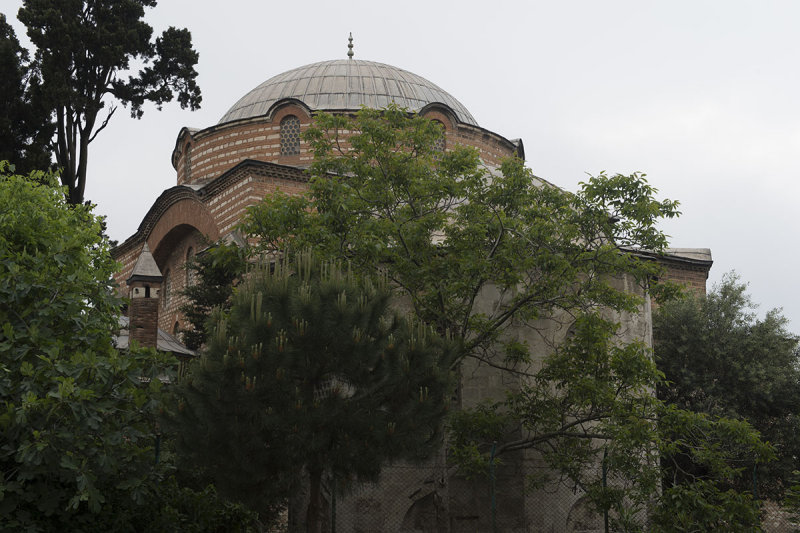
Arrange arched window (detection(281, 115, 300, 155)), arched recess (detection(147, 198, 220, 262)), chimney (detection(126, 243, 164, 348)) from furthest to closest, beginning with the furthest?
arched window (detection(281, 115, 300, 155)), arched recess (detection(147, 198, 220, 262)), chimney (detection(126, 243, 164, 348))

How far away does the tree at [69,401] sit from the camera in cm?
782

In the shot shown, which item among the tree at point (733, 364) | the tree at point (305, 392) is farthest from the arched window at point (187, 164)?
the tree at point (305, 392)

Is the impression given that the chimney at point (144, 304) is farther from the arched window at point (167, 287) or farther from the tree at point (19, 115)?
the arched window at point (167, 287)

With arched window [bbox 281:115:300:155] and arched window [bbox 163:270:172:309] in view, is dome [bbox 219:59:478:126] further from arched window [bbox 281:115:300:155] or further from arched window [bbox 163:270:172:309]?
arched window [bbox 163:270:172:309]

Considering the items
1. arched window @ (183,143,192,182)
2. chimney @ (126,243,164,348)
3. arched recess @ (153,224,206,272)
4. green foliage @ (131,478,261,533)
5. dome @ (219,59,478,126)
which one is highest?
dome @ (219,59,478,126)

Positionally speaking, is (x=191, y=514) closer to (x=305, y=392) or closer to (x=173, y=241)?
(x=305, y=392)

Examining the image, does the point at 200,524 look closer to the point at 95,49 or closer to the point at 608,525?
the point at 608,525

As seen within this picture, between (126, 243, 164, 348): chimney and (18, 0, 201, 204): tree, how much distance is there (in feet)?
7.89

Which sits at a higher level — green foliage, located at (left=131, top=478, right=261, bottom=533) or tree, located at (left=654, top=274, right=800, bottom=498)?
tree, located at (left=654, top=274, right=800, bottom=498)

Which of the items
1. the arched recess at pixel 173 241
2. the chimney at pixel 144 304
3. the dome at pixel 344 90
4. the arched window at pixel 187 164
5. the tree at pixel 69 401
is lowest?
the tree at pixel 69 401

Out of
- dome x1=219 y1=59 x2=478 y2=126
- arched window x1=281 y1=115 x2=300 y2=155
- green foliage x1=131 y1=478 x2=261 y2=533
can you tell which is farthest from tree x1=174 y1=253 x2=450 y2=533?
dome x1=219 y1=59 x2=478 y2=126

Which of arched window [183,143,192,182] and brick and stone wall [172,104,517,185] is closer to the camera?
brick and stone wall [172,104,517,185]

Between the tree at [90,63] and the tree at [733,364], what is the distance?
36.1 ft

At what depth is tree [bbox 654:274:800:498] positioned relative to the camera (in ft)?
57.2
